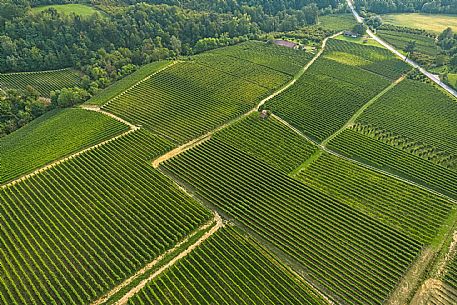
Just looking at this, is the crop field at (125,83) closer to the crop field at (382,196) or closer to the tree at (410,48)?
the crop field at (382,196)

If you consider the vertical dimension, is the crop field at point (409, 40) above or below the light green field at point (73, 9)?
below

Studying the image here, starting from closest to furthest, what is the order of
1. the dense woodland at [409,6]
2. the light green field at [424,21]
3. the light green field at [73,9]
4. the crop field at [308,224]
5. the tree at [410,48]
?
1. the crop field at [308,224]
2. the tree at [410,48]
3. the light green field at [73,9]
4. the light green field at [424,21]
5. the dense woodland at [409,6]

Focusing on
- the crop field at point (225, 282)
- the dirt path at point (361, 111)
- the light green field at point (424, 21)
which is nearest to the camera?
the crop field at point (225, 282)

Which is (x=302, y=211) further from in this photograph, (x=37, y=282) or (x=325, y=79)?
(x=325, y=79)

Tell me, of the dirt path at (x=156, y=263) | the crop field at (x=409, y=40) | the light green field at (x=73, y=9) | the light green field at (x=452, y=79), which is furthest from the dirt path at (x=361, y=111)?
the light green field at (x=73, y=9)

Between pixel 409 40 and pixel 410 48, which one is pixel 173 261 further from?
pixel 409 40

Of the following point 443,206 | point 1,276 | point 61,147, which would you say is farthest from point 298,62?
point 1,276
